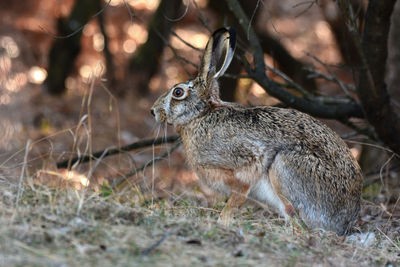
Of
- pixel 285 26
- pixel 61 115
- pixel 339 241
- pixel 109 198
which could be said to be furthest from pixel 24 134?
pixel 285 26

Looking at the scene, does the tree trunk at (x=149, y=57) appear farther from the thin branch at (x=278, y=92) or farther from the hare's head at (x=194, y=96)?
the hare's head at (x=194, y=96)

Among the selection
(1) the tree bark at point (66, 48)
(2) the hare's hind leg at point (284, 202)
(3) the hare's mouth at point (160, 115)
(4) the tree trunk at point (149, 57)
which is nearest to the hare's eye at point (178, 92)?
(3) the hare's mouth at point (160, 115)

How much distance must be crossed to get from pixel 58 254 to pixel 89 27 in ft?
44.7

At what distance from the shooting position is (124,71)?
14523 millimetres

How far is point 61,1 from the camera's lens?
16.4 m

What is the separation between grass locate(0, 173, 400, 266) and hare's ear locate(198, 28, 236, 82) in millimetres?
1937

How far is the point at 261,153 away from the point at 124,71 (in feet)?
30.0

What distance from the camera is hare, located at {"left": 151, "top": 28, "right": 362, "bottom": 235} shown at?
5.66 meters

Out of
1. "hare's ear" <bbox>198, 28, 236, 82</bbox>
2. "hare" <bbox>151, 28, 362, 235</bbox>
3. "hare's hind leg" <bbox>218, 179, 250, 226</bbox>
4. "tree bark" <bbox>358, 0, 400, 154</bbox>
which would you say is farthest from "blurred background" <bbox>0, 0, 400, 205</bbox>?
"hare's hind leg" <bbox>218, 179, 250, 226</bbox>

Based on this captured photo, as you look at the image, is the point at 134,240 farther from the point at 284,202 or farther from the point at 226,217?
the point at 284,202

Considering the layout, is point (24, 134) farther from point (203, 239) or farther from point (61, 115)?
point (203, 239)

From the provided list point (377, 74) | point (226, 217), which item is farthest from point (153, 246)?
point (377, 74)

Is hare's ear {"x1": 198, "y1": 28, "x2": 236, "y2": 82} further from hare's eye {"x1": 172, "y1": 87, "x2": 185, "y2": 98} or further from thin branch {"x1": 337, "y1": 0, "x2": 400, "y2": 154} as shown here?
thin branch {"x1": 337, "y1": 0, "x2": 400, "y2": 154}

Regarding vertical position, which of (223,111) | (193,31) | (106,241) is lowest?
(106,241)
